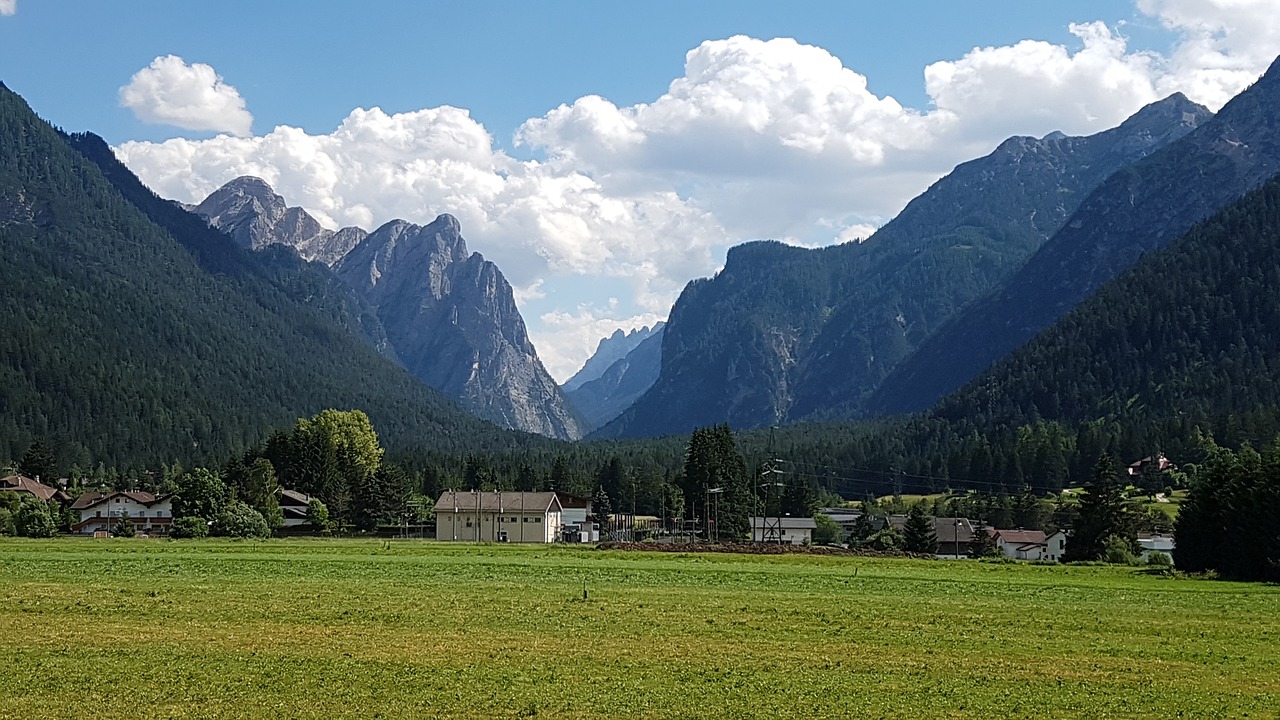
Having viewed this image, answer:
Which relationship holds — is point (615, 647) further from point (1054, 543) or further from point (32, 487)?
point (32, 487)

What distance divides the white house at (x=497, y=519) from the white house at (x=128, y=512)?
30220mm

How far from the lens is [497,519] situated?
124375mm

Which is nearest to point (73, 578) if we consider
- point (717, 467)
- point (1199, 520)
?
point (1199, 520)

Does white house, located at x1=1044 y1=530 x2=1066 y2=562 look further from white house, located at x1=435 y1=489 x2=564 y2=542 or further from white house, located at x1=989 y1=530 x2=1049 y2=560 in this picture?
white house, located at x1=435 y1=489 x2=564 y2=542

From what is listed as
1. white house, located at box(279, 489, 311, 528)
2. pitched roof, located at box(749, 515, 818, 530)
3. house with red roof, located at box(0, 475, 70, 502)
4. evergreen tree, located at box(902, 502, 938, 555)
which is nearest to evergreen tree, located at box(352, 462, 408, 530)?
white house, located at box(279, 489, 311, 528)

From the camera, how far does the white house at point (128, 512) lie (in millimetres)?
128500

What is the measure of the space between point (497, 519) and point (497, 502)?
2308 mm

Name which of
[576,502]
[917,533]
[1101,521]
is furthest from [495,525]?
[1101,521]

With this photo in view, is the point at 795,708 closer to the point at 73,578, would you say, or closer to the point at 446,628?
the point at 446,628

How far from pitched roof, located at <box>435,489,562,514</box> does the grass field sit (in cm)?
7037

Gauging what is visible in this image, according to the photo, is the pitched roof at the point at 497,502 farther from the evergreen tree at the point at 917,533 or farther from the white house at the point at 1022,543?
the white house at the point at 1022,543

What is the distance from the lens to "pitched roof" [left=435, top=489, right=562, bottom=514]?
123688mm

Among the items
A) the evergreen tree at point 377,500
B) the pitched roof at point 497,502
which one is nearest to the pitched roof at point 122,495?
the evergreen tree at point 377,500

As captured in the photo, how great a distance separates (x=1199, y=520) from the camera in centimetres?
6900
